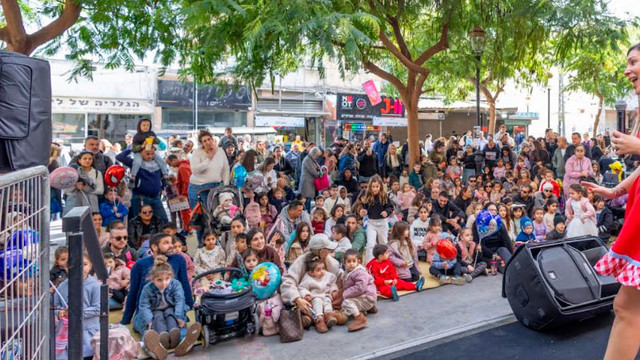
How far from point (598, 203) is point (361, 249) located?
4059 millimetres

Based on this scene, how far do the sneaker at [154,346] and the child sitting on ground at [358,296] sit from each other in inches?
Result: 66.6

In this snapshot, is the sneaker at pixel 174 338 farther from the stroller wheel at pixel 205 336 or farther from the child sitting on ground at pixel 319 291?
the child sitting on ground at pixel 319 291

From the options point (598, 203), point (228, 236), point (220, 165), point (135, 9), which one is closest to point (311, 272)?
point (228, 236)

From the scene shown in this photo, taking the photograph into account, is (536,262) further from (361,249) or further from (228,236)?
A: (228,236)

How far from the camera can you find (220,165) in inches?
302

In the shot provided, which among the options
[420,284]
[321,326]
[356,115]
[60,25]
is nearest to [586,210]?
[420,284]

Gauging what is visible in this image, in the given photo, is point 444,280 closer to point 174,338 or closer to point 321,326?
point 321,326

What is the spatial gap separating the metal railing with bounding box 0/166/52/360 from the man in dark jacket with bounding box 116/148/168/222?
17.9 ft

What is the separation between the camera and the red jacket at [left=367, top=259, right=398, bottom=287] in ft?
20.7

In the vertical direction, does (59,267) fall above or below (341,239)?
above

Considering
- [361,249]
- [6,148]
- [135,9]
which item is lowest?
[361,249]

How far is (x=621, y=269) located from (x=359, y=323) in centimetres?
316

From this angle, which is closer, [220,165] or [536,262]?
[536,262]

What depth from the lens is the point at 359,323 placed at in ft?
17.1
